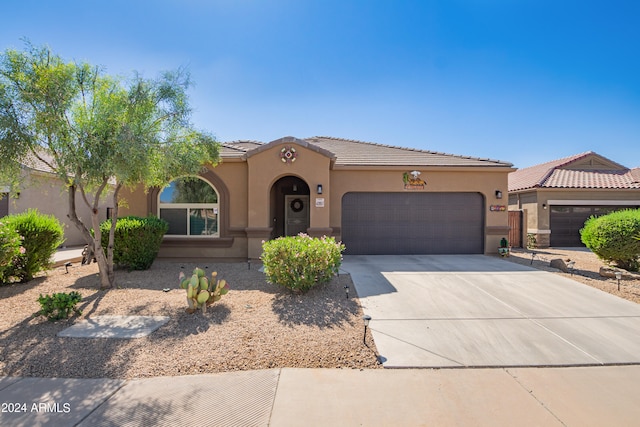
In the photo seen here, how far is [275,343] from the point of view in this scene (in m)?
4.18

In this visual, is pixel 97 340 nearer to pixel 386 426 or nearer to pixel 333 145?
pixel 386 426

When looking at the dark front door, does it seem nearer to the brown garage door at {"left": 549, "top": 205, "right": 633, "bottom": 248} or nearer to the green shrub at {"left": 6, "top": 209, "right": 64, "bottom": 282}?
the green shrub at {"left": 6, "top": 209, "right": 64, "bottom": 282}

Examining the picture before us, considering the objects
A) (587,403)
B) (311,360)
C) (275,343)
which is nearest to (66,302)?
(275,343)

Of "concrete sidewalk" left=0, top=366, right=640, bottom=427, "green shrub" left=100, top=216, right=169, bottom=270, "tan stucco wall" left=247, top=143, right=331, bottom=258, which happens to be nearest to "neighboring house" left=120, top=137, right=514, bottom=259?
"tan stucco wall" left=247, top=143, right=331, bottom=258

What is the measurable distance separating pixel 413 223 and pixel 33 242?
10.9 meters

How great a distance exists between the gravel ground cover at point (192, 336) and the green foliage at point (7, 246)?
0.59 m

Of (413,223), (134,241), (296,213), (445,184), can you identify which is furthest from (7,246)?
(445,184)

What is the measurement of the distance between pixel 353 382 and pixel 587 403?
2288 mm

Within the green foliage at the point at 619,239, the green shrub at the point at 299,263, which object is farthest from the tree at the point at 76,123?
the green foliage at the point at 619,239

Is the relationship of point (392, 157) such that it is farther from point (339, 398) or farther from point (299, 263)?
point (339, 398)

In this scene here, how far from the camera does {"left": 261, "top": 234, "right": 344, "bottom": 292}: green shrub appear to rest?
19.2 feet

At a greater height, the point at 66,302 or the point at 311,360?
the point at 66,302

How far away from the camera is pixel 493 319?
5094mm

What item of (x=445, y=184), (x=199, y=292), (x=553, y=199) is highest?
(x=445, y=184)
